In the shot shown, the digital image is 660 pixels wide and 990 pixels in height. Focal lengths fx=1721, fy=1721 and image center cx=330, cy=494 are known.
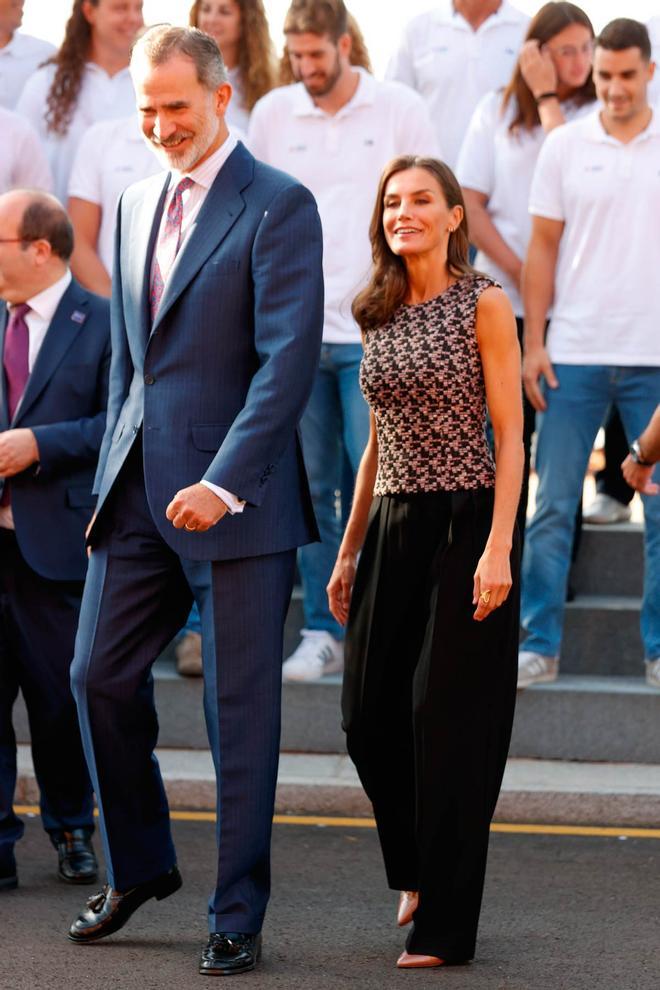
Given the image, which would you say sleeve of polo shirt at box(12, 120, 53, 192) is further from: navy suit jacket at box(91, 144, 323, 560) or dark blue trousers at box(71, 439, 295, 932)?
dark blue trousers at box(71, 439, 295, 932)

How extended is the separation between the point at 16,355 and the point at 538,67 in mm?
2729

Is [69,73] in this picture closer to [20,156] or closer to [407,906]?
[20,156]

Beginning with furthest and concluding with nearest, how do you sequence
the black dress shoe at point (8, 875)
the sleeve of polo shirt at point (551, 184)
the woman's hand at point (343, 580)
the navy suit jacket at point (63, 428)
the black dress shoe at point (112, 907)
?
the sleeve of polo shirt at point (551, 184), the navy suit jacket at point (63, 428), the black dress shoe at point (8, 875), the woman's hand at point (343, 580), the black dress shoe at point (112, 907)

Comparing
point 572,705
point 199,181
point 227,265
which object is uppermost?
point 199,181

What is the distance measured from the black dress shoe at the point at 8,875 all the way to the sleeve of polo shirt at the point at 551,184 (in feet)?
10.6

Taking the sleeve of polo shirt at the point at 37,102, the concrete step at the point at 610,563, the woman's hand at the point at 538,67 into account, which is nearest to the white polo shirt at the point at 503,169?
the woman's hand at the point at 538,67

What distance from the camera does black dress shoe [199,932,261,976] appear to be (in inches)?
175

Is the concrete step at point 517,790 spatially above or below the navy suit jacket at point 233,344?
below

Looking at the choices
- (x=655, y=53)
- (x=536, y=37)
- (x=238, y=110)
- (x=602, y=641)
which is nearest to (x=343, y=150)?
(x=238, y=110)

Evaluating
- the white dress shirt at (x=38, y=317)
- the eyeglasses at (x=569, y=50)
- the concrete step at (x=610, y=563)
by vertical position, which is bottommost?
the concrete step at (x=610, y=563)

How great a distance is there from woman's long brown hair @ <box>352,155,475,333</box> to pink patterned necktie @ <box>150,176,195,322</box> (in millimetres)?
532

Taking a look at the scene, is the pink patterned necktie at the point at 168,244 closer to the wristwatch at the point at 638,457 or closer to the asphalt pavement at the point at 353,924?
the wristwatch at the point at 638,457

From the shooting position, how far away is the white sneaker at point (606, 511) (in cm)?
770

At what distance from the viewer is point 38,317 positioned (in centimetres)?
548
